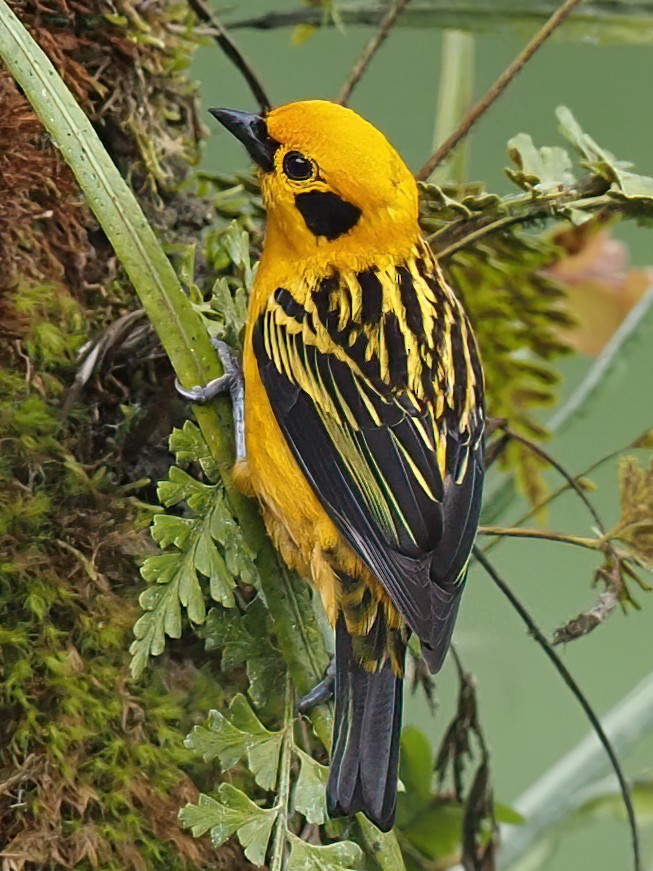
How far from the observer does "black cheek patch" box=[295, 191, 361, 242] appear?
2.30 metres

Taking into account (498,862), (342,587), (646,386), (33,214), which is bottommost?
(646,386)

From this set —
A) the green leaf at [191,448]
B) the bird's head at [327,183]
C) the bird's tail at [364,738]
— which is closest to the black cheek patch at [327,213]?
the bird's head at [327,183]

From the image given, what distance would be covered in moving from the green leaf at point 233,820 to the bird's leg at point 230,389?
22.0 inches

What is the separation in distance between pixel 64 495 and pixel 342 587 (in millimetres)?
495

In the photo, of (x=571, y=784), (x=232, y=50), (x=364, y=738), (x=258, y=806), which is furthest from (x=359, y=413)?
(x=571, y=784)

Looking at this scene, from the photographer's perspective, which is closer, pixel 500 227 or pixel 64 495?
pixel 64 495

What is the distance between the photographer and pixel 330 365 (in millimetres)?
2160

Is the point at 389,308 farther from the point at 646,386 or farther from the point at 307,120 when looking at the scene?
the point at 646,386

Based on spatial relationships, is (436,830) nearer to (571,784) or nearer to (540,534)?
(571,784)

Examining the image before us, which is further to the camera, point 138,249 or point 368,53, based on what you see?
Answer: point 368,53

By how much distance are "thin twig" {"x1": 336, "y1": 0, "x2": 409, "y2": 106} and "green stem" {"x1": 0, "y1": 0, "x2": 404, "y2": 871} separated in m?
0.77

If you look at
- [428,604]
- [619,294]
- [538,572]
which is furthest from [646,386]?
[428,604]

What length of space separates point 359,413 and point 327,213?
45 centimetres

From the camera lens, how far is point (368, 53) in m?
2.43
